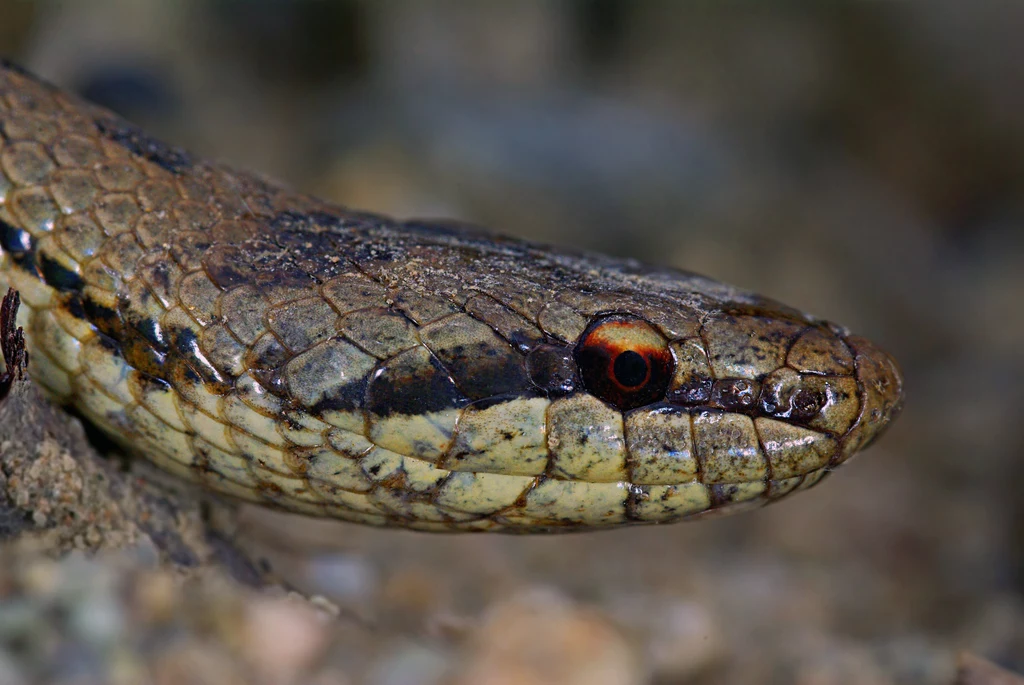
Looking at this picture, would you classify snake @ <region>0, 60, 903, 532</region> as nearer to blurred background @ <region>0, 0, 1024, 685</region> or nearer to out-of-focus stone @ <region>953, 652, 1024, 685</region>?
blurred background @ <region>0, 0, 1024, 685</region>

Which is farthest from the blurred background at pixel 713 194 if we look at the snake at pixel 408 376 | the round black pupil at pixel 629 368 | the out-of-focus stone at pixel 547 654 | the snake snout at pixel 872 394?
the snake snout at pixel 872 394

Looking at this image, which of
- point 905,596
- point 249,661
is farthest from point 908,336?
point 249,661

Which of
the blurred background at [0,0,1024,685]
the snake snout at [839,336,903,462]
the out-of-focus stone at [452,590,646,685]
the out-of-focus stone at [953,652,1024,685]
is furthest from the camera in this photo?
the blurred background at [0,0,1024,685]

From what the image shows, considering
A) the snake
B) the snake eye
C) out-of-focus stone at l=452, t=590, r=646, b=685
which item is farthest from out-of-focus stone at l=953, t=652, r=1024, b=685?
the snake eye

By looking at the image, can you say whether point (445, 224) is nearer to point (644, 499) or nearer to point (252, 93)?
point (644, 499)

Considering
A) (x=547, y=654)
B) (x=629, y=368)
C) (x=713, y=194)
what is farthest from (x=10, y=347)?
(x=713, y=194)

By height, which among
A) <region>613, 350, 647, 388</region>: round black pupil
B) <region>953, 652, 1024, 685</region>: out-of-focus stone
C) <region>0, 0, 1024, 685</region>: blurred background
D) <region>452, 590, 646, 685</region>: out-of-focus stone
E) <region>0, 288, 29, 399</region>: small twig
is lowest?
<region>452, 590, 646, 685</region>: out-of-focus stone
